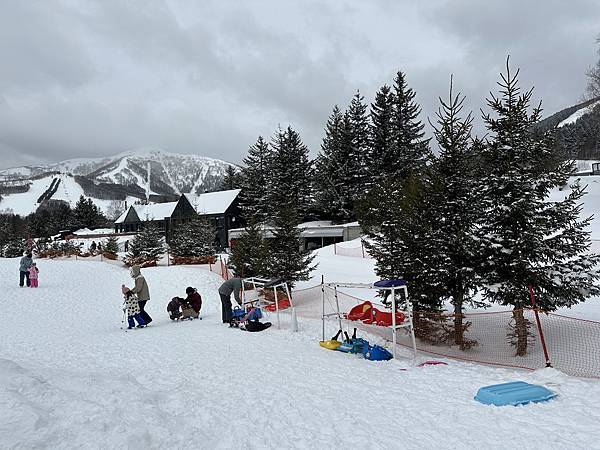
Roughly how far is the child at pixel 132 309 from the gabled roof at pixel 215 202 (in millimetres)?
50615

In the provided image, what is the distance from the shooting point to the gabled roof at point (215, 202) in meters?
64.6

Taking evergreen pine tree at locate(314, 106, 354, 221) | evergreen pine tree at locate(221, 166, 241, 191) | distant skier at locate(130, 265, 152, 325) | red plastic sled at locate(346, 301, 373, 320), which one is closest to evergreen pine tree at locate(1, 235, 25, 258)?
evergreen pine tree at locate(221, 166, 241, 191)

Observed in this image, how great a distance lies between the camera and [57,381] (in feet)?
18.5

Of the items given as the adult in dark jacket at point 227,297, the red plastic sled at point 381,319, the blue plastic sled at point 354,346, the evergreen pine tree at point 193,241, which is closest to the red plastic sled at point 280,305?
the adult in dark jacket at point 227,297

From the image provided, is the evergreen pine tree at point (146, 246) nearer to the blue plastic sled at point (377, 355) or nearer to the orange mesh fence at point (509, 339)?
the orange mesh fence at point (509, 339)

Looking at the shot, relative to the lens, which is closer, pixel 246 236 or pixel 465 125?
pixel 465 125

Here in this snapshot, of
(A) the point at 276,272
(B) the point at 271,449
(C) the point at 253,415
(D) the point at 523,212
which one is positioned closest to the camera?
(B) the point at 271,449

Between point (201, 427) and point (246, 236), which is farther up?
point (246, 236)

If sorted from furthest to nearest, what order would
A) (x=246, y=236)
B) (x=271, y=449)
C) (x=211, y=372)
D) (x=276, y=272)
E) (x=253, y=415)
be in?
1. (x=246, y=236)
2. (x=276, y=272)
3. (x=211, y=372)
4. (x=253, y=415)
5. (x=271, y=449)

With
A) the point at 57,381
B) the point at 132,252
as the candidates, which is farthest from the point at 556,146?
the point at 132,252

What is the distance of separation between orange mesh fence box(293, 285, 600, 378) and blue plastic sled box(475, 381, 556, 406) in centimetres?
262

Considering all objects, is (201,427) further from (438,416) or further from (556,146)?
(556,146)

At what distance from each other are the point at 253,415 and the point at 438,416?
7.67ft

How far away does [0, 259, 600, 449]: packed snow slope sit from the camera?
14.5ft
